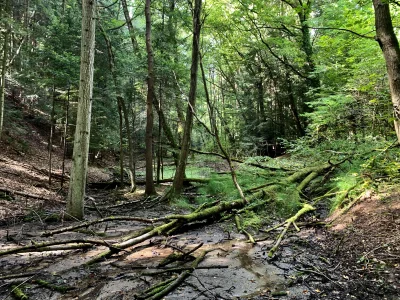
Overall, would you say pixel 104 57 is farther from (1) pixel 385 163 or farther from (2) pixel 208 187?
(1) pixel 385 163

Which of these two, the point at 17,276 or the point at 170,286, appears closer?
the point at 170,286

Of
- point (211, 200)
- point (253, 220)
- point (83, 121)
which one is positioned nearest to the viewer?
point (253, 220)

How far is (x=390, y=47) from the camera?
14.5 feet

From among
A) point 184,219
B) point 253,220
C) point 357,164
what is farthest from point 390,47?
point 184,219

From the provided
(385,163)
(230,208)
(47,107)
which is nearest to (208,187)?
(230,208)

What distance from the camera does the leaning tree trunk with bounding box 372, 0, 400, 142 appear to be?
4.36 meters

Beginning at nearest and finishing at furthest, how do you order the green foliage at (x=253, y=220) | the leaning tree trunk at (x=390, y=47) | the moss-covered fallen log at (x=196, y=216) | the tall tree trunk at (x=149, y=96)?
the leaning tree trunk at (x=390, y=47), the moss-covered fallen log at (x=196, y=216), the green foliage at (x=253, y=220), the tall tree trunk at (x=149, y=96)

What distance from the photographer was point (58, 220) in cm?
780

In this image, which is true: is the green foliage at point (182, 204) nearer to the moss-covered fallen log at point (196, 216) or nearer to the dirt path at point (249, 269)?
the moss-covered fallen log at point (196, 216)

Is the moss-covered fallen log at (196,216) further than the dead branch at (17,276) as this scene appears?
Yes

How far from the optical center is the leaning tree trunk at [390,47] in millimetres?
4363

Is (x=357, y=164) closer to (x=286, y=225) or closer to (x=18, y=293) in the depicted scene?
(x=286, y=225)

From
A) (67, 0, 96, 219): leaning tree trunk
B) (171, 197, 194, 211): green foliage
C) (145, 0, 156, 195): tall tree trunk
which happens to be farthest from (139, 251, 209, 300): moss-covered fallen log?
(145, 0, 156, 195): tall tree trunk

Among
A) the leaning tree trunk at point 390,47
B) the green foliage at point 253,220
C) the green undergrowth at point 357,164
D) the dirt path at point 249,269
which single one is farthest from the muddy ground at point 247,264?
the leaning tree trunk at point 390,47
